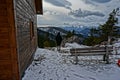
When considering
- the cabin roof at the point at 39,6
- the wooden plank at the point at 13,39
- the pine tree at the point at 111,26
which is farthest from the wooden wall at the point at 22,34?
the pine tree at the point at 111,26

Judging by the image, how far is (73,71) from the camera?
369 inches

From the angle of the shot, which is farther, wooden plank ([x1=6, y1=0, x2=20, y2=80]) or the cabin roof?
the cabin roof

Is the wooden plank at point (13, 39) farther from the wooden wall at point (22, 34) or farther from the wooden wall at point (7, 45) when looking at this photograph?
the wooden wall at point (22, 34)

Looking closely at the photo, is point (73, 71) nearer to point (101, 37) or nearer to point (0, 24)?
point (0, 24)

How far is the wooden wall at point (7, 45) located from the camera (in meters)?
6.23

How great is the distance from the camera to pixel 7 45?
6371 mm

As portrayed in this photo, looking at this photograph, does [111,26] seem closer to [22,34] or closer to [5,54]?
[22,34]

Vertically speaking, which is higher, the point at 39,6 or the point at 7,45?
the point at 39,6

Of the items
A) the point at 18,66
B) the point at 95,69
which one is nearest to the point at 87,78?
the point at 95,69

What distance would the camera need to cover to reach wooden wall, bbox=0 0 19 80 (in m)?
6.23

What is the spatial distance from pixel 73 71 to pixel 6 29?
4.19 m

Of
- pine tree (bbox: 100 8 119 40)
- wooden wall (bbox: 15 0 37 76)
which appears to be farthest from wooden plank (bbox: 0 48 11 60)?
pine tree (bbox: 100 8 119 40)

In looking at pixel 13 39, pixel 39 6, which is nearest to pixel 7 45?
pixel 13 39

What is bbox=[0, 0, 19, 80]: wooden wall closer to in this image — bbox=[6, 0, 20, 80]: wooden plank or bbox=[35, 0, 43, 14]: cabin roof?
bbox=[6, 0, 20, 80]: wooden plank
